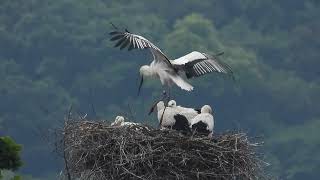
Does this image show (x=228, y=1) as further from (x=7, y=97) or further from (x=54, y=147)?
(x=54, y=147)

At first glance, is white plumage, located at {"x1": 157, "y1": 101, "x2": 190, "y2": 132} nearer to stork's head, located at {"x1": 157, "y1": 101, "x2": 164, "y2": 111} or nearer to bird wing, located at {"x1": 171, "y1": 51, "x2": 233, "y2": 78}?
stork's head, located at {"x1": 157, "y1": 101, "x2": 164, "y2": 111}

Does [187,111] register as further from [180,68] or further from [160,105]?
[180,68]

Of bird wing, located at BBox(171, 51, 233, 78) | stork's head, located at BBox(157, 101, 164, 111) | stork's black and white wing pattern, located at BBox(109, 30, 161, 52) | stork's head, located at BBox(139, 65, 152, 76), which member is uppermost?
bird wing, located at BBox(171, 51, 233, 78)

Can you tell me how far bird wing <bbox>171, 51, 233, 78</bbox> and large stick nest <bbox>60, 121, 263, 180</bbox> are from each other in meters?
1.74

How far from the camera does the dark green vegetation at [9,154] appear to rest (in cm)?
1605

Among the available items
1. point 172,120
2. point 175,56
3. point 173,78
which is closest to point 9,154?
point 172,120

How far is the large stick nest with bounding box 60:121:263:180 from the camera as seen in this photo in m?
17.7

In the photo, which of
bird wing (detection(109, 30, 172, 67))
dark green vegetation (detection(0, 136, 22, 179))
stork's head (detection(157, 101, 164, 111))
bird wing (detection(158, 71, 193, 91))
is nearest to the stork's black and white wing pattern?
bird wing (detection(109, 30, 172, 67))

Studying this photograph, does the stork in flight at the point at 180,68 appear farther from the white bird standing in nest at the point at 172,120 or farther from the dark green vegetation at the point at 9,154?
the dark green vegetation at the point at 9,154

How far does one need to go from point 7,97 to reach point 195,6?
2199 cm

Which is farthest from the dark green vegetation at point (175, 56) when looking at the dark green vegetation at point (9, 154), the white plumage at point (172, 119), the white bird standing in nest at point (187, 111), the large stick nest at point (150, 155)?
the dark green vegetation at point (9, 154)

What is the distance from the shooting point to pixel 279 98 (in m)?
70.4

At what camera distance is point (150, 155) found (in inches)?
698

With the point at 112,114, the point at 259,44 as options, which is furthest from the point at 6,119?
the point at 259,44
